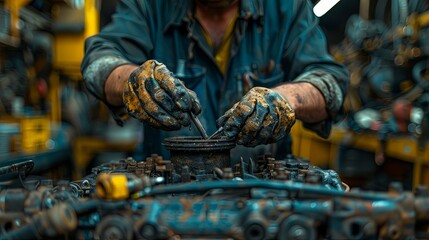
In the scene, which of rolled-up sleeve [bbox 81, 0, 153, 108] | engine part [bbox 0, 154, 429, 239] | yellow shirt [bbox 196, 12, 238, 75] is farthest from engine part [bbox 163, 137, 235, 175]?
yellow shirt [bbox 196, 12, 238, 75]

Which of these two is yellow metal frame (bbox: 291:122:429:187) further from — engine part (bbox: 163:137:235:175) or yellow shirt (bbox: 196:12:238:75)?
engine part (bbox: 163:137:235:175)

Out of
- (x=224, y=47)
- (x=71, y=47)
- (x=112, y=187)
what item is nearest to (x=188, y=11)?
(x=224, y=47)

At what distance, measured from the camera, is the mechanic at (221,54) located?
151 centimetres

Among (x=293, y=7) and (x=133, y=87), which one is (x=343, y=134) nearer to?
(x=293, y=7)

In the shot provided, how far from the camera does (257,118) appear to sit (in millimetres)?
1052

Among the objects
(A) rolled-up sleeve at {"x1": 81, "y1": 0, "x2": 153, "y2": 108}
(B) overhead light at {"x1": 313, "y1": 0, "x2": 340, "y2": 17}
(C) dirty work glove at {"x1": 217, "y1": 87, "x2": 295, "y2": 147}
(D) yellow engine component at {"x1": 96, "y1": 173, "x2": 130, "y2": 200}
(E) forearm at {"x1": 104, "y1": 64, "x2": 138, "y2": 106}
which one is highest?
(B) overhead light at {"x1": 313, "y1": 0, "x2": 340, "y2": 17}

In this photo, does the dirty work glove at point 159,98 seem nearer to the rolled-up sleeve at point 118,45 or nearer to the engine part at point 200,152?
the engine part at point 200,152

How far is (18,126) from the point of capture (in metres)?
3.08

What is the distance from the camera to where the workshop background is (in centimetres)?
318

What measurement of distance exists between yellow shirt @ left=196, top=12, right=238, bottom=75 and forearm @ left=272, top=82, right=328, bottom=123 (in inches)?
15.0

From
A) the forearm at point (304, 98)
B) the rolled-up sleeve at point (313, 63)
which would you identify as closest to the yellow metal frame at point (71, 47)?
the rolled-up sleeve at point (313, 63)

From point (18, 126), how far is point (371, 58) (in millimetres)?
3389

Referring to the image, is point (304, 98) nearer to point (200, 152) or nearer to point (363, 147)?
point (200, 152)

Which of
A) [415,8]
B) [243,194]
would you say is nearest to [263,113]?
[243,194]
